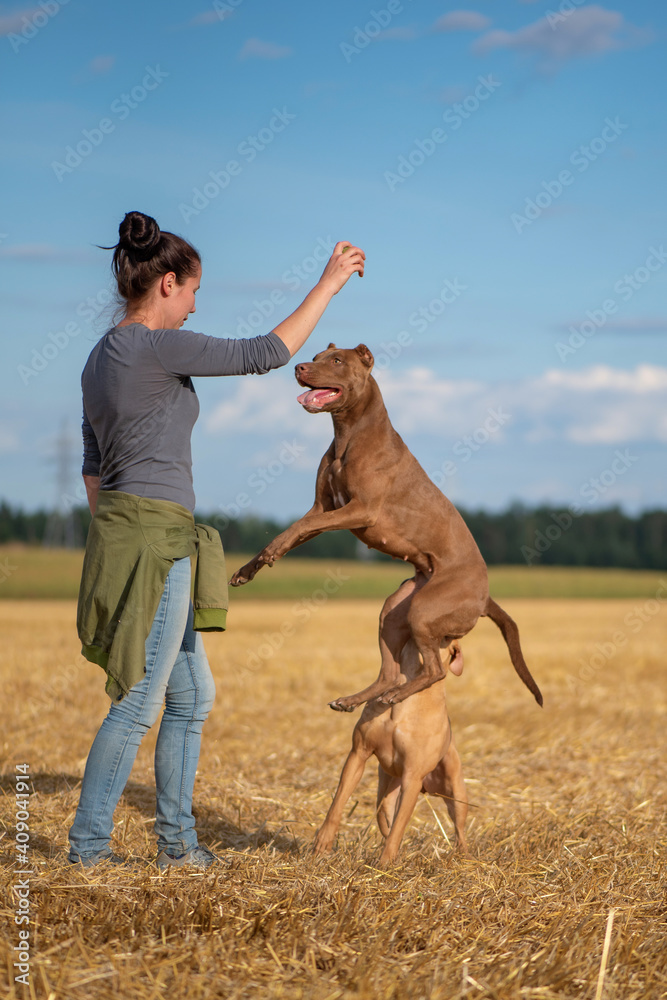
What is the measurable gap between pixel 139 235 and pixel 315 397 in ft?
3.19

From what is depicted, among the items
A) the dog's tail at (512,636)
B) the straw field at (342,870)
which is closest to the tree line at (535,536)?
the straw field at (342,870)

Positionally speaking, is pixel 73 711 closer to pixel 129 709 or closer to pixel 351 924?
pixel 129 709

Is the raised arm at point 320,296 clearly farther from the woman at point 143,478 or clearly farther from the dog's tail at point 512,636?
→ the dog's tail at point 512,636

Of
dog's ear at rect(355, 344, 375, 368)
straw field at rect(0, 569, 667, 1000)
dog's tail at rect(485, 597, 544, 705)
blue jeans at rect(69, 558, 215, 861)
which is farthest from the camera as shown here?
dog's tail at rect(485, 597, 544, 705)

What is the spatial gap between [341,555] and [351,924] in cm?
3342

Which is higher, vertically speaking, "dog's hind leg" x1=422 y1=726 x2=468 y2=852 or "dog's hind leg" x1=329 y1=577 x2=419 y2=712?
"dog's hind leg" x1=329 y1=577 x2=419 y2=712

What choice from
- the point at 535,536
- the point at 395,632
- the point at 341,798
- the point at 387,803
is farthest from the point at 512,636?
the point at 535,536

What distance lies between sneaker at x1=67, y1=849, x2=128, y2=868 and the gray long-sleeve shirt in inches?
58.0

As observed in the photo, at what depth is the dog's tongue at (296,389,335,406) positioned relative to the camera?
3766 millimetres

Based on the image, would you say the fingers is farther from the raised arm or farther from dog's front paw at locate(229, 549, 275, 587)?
dog's front paw at locate(229, 549, 275, 587)

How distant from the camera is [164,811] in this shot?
4039 millimetres

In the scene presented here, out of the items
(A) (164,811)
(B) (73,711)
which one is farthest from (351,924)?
(B) (73,711)

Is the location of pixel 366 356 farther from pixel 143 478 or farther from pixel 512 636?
pixel 512 636

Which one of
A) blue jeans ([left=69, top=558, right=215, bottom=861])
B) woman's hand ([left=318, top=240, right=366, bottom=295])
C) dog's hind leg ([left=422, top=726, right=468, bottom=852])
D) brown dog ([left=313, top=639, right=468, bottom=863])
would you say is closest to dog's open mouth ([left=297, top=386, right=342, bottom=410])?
woman's hand ([left=318, top=240, right=366, bottom=295])
